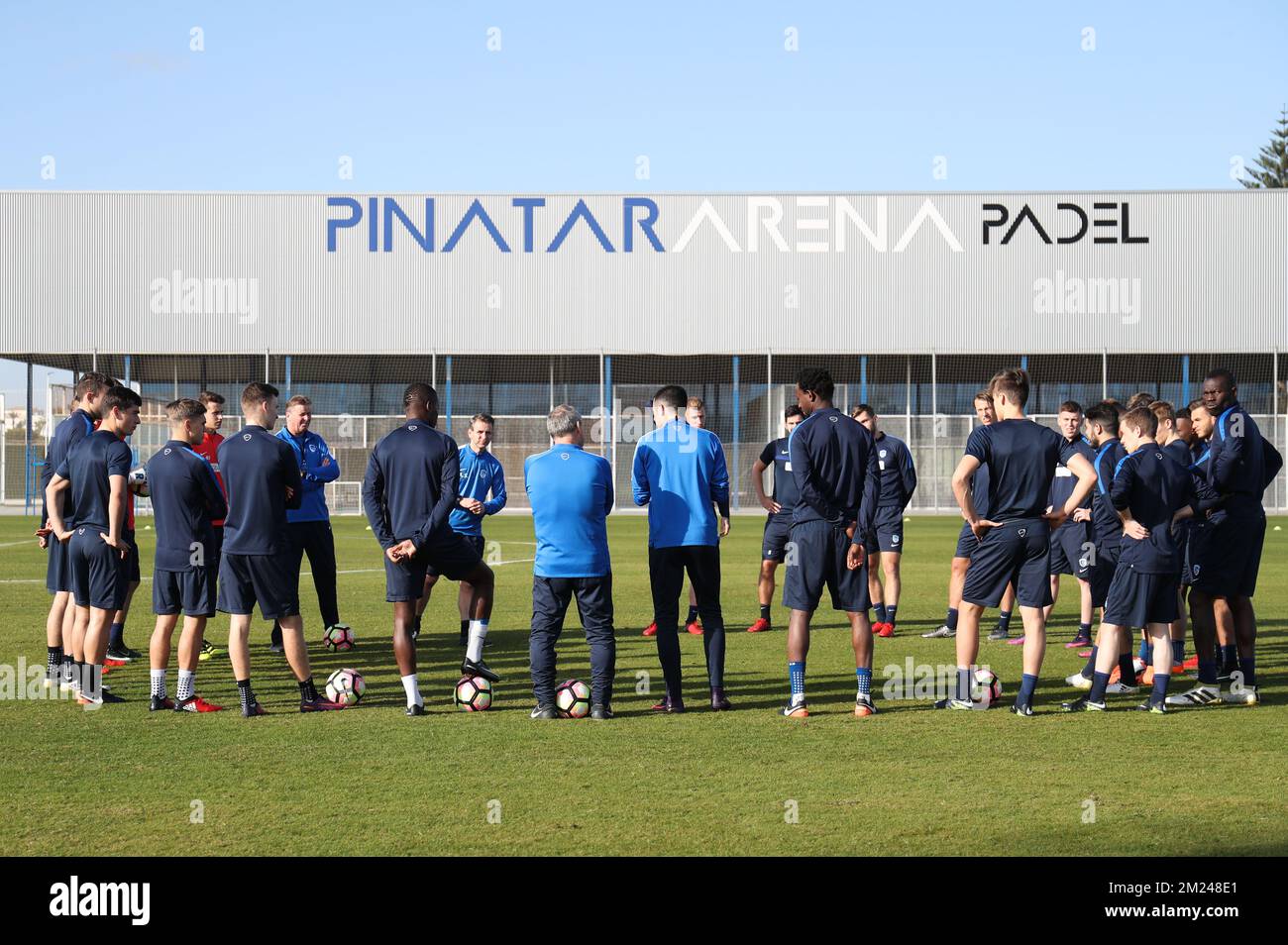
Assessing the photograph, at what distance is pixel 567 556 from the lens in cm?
794

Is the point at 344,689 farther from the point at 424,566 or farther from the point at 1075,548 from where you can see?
the point at 1075,548

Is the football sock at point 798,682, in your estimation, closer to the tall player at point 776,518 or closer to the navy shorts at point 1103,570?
the navy shorts at point 1103,570

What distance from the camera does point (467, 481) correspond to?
10.5 meters

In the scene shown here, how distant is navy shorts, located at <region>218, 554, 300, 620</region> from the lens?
7.93 metres

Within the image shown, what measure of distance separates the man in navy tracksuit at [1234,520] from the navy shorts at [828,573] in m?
2.86

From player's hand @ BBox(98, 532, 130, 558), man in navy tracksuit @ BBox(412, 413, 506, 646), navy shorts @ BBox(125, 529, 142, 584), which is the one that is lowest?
navy shorts @ BBox(125, 529, 142, 584)

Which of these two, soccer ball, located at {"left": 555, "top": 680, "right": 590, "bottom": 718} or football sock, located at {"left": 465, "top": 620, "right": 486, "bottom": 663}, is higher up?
football sock, located at {"left": 465, "top": 620, "right": 486, "bottom": 663}

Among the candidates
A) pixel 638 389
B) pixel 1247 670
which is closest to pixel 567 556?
pixel 1247 670

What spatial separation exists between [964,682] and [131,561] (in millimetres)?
6193

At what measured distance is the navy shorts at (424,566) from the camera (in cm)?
810

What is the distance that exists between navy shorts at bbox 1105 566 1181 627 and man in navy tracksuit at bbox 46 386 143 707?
6.79 meters

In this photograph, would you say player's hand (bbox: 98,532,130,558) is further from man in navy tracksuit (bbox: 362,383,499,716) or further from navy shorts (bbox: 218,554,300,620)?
man in navy tracksuit (bbox: 362,383,499,716)

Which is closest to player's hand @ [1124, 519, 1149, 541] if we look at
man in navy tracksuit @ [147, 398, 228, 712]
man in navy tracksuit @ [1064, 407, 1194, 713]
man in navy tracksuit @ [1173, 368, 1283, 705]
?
man in navy tracksuit @ [1064, 407, 1194, 713]
